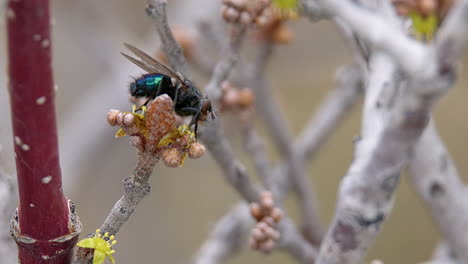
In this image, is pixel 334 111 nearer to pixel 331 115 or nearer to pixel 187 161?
pixel 331 115

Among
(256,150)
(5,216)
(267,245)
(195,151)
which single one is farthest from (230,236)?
(195,151)

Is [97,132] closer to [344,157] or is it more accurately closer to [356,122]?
[344,157]

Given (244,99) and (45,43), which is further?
(244,99)

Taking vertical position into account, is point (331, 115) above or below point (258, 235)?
above

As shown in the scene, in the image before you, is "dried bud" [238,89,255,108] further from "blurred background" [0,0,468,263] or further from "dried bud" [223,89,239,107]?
"blurred background" [0,0,468,263]

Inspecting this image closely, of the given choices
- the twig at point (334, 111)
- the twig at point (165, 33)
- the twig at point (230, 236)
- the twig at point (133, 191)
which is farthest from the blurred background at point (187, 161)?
the twig at point (133, 191)

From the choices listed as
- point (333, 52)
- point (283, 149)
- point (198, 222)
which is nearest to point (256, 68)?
point (283, 149)

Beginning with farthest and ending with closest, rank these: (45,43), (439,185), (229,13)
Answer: (439,185) → (229,13) → (45,43)
